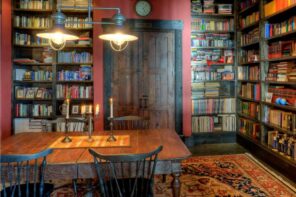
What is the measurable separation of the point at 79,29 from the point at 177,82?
1.93 m

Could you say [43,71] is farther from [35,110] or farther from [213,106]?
[213,106]

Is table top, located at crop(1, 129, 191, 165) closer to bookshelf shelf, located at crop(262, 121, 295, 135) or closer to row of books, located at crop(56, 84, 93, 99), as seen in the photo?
bookshelf shelf, located at crop(262, 121, 295, 135)

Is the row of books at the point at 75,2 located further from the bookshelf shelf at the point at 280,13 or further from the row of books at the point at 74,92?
the bookshelf shelf at the point at 280,13

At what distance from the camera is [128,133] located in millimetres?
2791

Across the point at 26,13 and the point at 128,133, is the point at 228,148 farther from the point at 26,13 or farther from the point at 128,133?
the point at 26,13

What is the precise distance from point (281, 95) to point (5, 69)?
4.22 m

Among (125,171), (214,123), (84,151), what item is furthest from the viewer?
(214,123)

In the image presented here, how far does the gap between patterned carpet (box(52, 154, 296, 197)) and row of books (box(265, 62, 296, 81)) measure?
1.24 metres

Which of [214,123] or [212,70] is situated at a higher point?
[212,70]

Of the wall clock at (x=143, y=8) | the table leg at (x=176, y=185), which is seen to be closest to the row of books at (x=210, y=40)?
the wall clock at (x=143, y=8)

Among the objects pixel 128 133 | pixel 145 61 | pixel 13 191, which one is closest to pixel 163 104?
pixel 145 61

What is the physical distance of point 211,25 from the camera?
16.1 ft

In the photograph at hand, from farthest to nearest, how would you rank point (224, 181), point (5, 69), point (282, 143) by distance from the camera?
point (5, 69)
point (282, 143)
point (224, 181)

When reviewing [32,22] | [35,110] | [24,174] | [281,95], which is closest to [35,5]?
[32,22]
